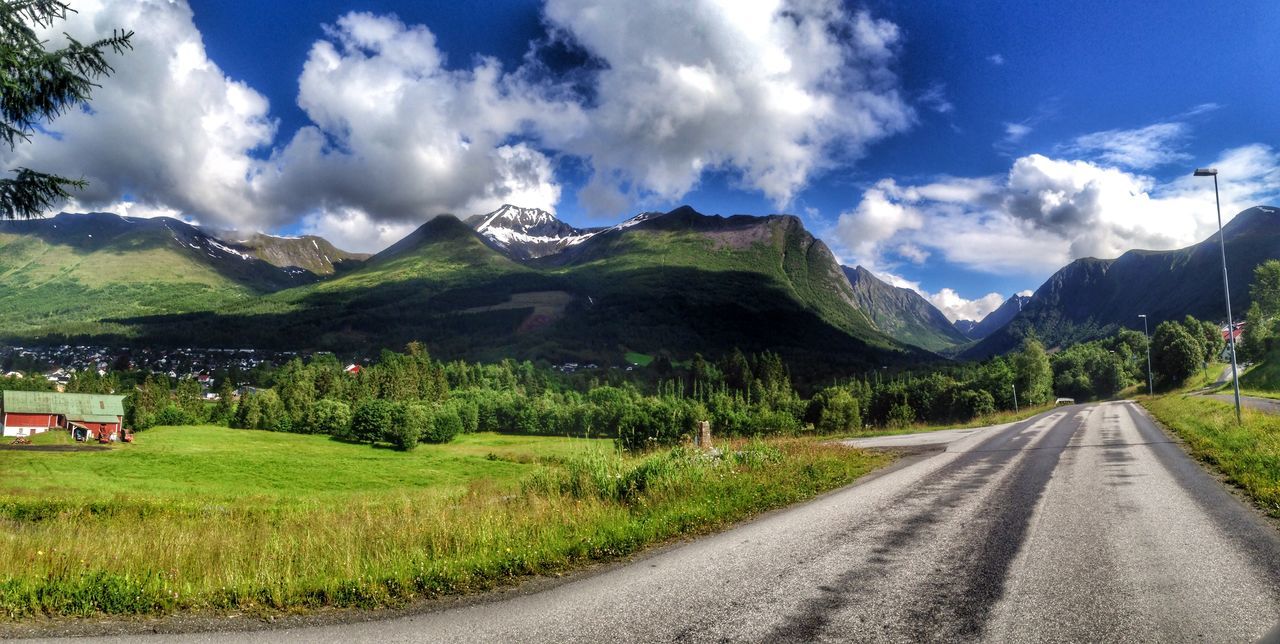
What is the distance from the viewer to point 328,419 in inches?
4245

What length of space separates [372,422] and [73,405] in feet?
128

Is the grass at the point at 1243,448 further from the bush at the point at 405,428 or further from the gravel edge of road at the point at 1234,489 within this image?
the bush at the point at 405,428

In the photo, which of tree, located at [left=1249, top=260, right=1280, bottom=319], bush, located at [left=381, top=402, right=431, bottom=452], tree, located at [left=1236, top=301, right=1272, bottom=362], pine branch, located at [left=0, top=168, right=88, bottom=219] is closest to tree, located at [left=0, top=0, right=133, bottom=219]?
pine branch, located at [left=0, top=168, right=88, bottom=219]

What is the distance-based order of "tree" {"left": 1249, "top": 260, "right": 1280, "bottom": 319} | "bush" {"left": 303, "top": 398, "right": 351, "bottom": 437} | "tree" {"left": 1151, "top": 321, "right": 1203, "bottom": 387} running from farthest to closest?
"bush" {"left": 303, "top": 398, "right": 351, "bottom": 437}
"tree" {"left": 1151, "top": 321, "right": 1203, "bottom": 387}
"tree" {"left": 1249, "top": 260, "right": 1280, "bottom": 319}

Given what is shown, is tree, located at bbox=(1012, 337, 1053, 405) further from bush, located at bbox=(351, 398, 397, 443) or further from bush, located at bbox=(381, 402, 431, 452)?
bush, located at bbox=(351, 398, 397, 443)

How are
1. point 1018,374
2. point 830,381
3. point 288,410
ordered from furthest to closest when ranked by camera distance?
1. point 830,381
2. point 288,410
3. point 1018,374

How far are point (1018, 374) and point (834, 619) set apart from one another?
376ft

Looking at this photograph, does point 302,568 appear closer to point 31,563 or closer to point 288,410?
point 31,563

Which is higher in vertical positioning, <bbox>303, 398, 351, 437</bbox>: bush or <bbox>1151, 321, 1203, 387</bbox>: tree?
<bbox>1151, 321, 1203, 387</bbox>: tree

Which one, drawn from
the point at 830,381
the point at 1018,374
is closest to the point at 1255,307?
the point at 1018,374

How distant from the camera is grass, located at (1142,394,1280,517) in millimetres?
11312

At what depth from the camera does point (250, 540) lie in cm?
916

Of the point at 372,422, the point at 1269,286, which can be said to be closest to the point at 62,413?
the point at 372,422

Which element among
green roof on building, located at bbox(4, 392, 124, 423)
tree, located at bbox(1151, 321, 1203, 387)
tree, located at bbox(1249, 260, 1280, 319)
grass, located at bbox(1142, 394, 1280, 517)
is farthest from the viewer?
tree, located at bbox(1151, 321, 1203, 387)
